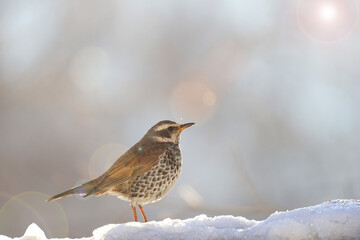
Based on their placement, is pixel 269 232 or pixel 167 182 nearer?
pixel 269 232

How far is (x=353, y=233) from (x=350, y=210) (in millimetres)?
153

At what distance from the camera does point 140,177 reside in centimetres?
337

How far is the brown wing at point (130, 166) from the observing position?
3361 millimetres

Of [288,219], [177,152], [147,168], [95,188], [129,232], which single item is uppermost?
[177,152]

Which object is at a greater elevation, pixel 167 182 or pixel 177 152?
pixel 177 152

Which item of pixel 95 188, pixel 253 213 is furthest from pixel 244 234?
pixel 253 213

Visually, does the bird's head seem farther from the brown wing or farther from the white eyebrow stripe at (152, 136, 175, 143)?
the brown wing

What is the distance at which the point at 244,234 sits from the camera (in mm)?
2061

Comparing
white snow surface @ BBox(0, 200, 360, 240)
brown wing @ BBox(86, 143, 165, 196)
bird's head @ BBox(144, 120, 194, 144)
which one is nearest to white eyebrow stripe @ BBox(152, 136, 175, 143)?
bird's head @ BBox(144, 120, 194, 144)

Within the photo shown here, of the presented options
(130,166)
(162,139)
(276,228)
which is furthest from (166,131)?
(276,228)

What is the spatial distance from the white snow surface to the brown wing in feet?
3.36

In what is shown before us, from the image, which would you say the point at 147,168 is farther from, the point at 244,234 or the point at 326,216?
the point at 326,216

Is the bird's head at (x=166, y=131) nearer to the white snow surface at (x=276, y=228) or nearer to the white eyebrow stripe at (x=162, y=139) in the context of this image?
the white eyebrow stripe at (x=162, y=139)

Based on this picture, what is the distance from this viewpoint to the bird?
334cm
